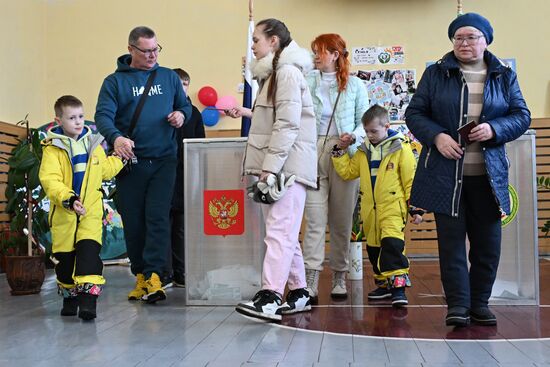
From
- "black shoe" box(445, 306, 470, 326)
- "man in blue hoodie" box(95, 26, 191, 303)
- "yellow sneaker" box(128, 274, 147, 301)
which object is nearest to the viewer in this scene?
"black shoe" box(445, 306, 470, 326)

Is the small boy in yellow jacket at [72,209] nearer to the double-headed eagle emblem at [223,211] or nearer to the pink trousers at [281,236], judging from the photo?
the double-headed eagle emblem at [223,211]

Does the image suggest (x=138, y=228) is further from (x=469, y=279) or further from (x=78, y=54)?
(x=78, y=54)

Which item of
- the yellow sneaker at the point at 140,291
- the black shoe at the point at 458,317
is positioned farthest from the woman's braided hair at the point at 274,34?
the yellow sneaker at the point at 140,291

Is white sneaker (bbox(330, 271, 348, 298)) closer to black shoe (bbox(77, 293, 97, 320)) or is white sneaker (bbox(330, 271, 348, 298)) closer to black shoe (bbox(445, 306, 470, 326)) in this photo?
black shoe (bbox(445, 306, 470, 326))

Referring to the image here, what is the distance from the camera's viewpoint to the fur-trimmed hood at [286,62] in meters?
3.41

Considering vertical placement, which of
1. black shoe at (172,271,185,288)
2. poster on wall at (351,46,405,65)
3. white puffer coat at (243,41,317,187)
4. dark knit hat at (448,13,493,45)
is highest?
poster on wall at (351,46,405,65)

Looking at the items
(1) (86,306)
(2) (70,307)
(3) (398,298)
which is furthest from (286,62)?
(2) (70,307)

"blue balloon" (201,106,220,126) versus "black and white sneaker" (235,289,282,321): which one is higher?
"blue balloon" (201,106,220,126)

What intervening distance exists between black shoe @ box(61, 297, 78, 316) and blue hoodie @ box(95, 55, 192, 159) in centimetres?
88

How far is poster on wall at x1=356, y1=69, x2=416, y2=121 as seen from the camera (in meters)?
7.18

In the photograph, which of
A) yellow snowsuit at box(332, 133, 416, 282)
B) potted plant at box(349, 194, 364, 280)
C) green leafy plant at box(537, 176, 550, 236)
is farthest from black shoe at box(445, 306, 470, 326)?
green leafy plant at box(537, 176, 550, 236)

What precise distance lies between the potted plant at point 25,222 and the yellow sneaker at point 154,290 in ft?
3.49

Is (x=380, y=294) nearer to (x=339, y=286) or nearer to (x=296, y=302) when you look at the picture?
(x=339, y=286)

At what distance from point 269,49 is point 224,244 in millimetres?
1124
